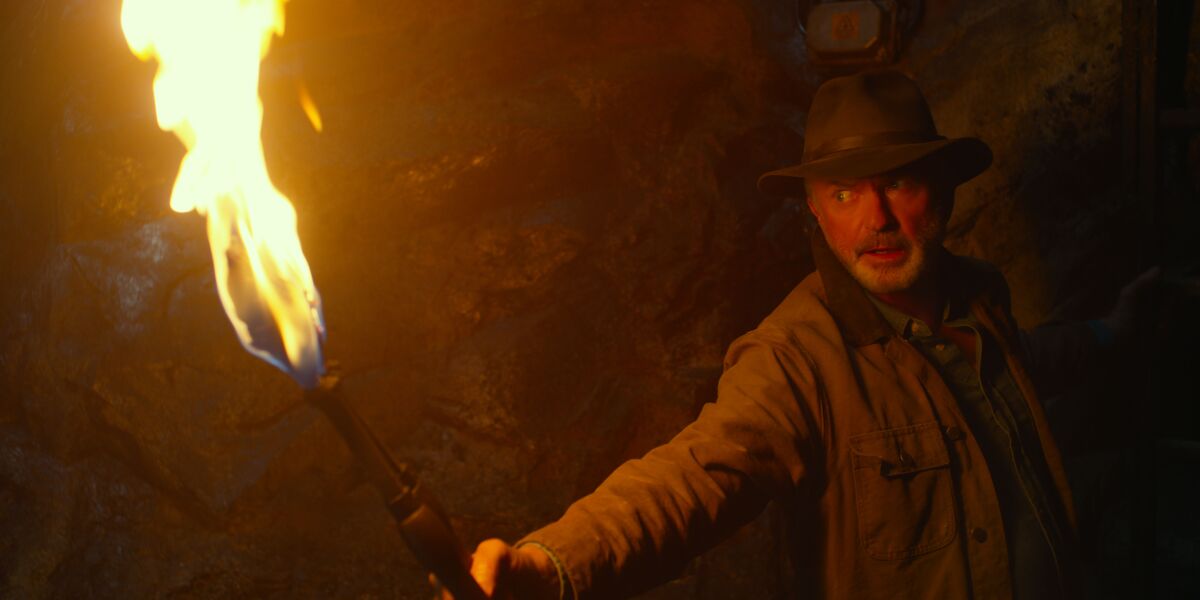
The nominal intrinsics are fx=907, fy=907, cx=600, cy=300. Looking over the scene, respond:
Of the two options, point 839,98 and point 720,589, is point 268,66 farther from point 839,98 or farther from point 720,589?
point 720,589

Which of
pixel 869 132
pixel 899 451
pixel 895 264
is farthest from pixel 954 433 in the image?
pixel 869 132

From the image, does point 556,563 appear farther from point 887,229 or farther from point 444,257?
point 444,257

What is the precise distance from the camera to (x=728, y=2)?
12.5ft

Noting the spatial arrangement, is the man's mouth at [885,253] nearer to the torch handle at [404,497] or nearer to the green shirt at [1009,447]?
the green shirt at [1009,447]

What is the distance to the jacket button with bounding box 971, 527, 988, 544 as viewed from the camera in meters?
2.43

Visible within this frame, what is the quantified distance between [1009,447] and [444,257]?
2.09 meters

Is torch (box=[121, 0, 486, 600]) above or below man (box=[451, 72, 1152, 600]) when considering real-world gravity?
above

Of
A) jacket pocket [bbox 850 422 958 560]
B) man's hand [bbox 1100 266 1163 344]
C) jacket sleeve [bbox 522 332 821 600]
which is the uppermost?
jacket sleeve [bbox 522 332 821 600]

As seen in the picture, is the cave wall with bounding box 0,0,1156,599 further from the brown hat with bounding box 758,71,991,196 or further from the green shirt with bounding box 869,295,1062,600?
the green shirt with bounding box 869,295,1062,600

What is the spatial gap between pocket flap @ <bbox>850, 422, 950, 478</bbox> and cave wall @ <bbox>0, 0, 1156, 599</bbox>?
1.21 metres

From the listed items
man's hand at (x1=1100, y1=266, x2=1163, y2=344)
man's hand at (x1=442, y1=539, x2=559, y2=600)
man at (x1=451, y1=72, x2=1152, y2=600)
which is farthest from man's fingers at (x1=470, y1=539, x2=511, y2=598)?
man's hand at (x1=1100, y1=266, x2=1163, y2=344)

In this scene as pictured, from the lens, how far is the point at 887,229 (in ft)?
8.80

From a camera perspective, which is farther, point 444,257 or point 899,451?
point 444,257

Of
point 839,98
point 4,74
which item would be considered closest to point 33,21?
point 4,74
